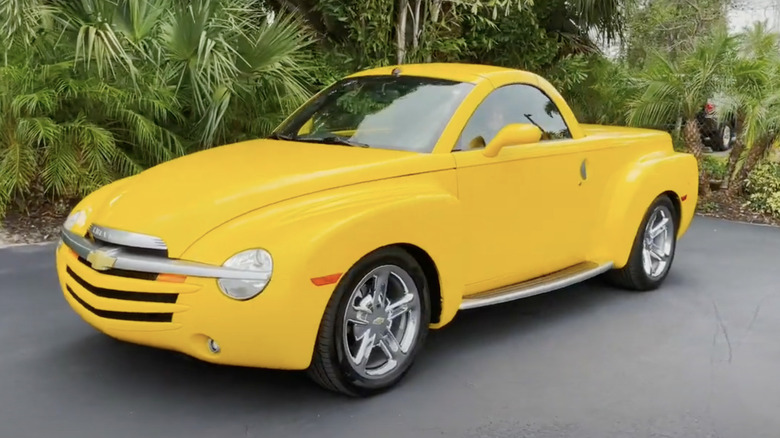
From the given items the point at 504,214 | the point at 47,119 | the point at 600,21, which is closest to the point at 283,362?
the point at 504,214

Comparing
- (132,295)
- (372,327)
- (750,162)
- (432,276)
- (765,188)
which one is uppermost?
(132,295)

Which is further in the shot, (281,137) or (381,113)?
(281,137)

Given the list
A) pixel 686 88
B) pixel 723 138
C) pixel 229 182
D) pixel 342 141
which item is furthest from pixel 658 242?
pixel 723 138

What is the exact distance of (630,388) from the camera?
13.8ft

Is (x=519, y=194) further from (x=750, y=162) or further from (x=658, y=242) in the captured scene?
(x=750, y=162)

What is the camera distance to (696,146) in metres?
9.91

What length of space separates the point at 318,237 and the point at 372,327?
0.63 meters

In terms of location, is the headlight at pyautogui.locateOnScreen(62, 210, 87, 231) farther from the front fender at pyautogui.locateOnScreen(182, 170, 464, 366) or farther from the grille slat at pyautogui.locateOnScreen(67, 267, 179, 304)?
the front fender at pyautogui.locateOnScreen(182, 170, 464, 366)

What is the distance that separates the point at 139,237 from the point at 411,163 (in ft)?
4.78

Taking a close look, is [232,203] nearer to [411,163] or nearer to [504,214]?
[411,163]

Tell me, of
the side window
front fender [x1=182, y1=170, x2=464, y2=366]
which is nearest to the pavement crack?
the side window

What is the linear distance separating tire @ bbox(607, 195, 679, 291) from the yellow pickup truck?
0.04 meters

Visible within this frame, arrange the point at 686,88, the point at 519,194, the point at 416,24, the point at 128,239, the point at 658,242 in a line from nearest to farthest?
the point at 128,239
the point at 519,194
the point at 658,242
the point at 686,88
the point at 416,24

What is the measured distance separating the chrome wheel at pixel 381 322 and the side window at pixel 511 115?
0.97 m
